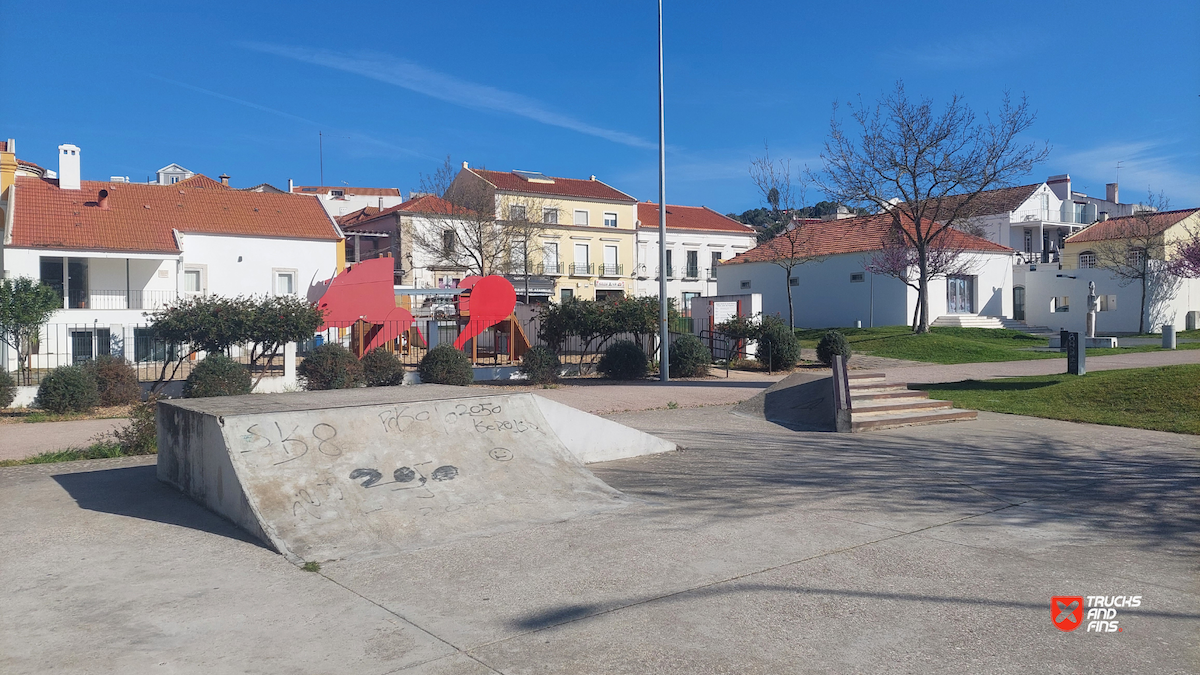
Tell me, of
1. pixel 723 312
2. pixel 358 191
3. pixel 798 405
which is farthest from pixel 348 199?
pixel 798 405

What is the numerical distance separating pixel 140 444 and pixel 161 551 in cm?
503

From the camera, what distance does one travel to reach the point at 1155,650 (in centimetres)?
411

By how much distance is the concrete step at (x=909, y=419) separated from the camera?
12.1 metres

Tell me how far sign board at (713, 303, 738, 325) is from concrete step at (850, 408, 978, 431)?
1264cm

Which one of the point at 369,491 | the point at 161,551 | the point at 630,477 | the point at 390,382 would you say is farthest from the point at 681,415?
the point at 161,551

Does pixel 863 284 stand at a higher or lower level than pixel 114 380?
higher

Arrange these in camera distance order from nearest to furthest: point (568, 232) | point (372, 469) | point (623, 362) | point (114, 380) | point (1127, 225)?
point (372, 469), point (114, 380), point (623, 362), point (1127, 225), point (568, 232)

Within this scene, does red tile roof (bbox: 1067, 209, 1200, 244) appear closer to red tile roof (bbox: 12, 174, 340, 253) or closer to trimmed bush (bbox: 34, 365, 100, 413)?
red tile roof (bbox: 12, 174, 340, 253)

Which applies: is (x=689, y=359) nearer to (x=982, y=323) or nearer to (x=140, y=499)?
(x=140, y=499)

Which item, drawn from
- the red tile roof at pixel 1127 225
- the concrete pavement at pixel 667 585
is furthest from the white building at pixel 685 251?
the concrete pavement at pixel 667 585

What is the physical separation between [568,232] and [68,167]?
98.1 ft

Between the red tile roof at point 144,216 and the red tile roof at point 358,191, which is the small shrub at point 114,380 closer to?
the red tile roof at point 144,216

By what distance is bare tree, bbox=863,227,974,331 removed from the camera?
36.6 metres

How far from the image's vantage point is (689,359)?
21609 mm
